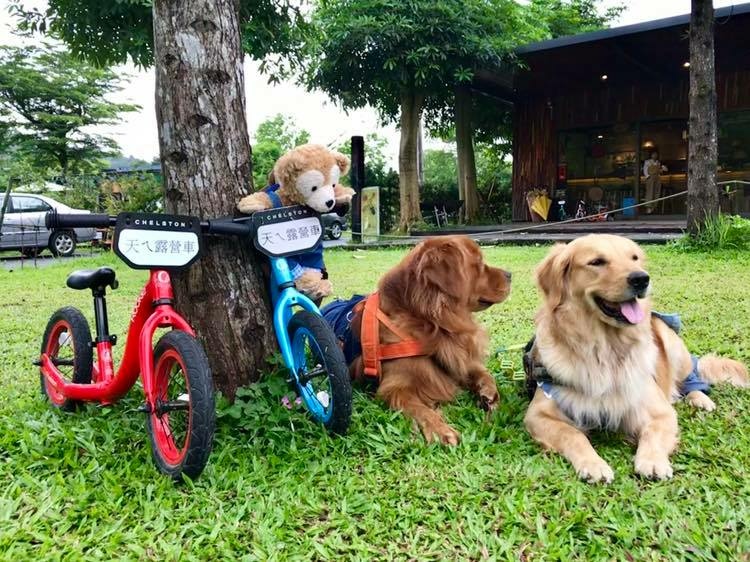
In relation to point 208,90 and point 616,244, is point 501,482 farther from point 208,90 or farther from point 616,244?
point 208,90

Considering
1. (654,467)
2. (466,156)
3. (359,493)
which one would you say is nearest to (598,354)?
(654,467)

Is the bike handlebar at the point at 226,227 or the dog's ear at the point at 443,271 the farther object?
the dog's ear at the point at 443,271

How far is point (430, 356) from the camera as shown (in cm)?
292

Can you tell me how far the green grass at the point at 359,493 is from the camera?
69.4 inches

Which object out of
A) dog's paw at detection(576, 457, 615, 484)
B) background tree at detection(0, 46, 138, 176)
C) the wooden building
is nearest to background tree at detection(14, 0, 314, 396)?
dog's paw at detection(576, 457, 615, 484)

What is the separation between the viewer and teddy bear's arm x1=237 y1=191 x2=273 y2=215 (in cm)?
260

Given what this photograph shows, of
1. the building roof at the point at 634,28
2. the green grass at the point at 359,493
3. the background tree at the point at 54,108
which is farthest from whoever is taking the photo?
the background tree at the point at 54,108

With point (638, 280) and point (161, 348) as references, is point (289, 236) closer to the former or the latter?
point (161, 348)

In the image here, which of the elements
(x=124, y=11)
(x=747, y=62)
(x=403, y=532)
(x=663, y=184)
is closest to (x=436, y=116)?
(x=663, y=184)

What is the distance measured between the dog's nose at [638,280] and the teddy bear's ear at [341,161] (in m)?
1.47

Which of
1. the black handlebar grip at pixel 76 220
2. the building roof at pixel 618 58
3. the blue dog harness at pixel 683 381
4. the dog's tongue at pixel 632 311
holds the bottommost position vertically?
the blue dog harness at pixel 683 381

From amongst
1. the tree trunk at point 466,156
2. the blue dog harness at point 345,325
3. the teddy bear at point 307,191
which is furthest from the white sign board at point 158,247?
the tree trunk at point 466,156

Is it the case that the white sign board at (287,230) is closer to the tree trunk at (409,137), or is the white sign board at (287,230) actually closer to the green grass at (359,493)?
the green grass at (359,493)

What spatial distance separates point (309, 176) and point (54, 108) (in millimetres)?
28659
